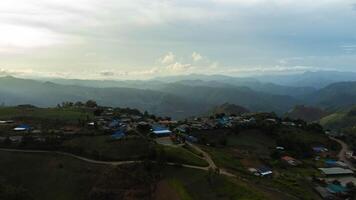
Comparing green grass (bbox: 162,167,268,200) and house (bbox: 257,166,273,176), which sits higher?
green grass (bbox: 162,167,268,200)

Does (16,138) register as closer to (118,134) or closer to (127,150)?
(118,134)

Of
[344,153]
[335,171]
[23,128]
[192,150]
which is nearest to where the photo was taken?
[192,150]

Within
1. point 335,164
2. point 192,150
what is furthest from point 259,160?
point 335,164

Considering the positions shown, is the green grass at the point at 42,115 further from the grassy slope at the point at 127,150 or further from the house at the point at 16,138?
the grassy slope at the point at 127,150

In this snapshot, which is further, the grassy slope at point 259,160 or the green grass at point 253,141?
the green grass at point 253,141

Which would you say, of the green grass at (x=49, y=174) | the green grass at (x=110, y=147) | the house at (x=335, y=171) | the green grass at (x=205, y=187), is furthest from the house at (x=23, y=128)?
the house at (x=335, y=171)

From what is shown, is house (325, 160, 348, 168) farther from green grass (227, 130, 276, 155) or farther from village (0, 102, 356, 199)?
green grass (227, 130, 276, 155)

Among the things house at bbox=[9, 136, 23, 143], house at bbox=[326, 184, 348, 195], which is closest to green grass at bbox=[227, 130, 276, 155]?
house at bbox=[326, 184, 348, 195]
